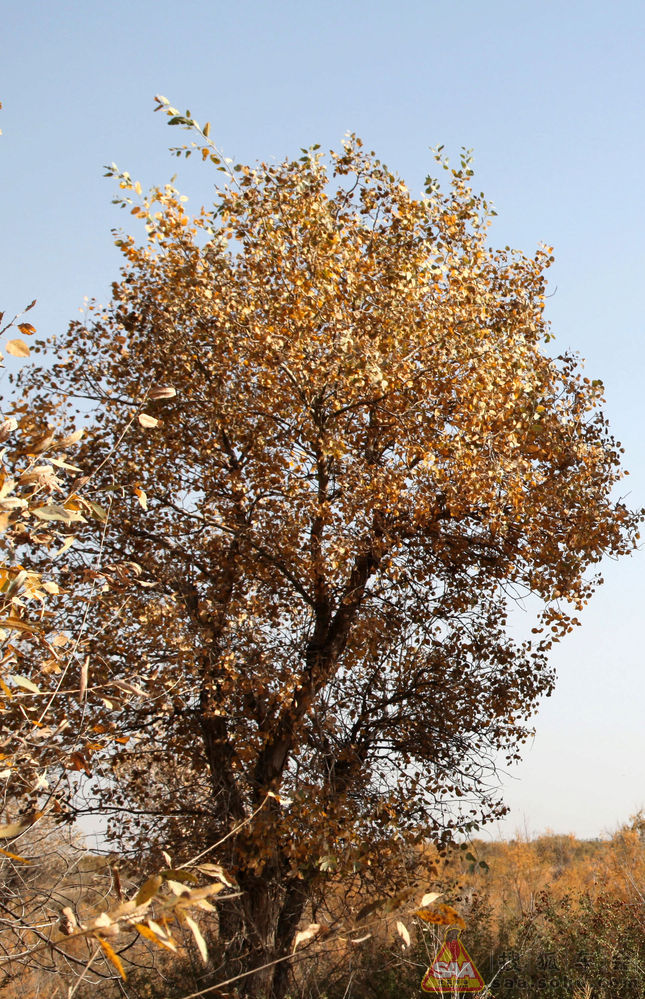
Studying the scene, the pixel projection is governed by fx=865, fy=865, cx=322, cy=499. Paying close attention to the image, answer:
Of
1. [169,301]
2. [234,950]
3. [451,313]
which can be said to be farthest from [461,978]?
[169,301]

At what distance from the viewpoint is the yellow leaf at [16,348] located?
9.04ft

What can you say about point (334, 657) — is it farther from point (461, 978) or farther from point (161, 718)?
point (461, 978)

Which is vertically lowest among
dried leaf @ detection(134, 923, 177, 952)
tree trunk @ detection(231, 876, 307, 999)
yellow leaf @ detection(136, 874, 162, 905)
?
tree trunk @ detection(231, 876, 307, 999)

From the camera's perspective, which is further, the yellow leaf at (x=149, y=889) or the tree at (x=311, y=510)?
the tree at (x=311, y=510)

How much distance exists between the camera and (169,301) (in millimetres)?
8781

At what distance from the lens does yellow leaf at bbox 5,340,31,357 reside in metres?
2.75

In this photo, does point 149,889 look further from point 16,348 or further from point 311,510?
point 311,510

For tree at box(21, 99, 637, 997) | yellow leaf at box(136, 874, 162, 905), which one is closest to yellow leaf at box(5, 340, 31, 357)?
yellow leaf at box(136, 874, 162, 905)

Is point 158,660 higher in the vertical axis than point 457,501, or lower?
lower

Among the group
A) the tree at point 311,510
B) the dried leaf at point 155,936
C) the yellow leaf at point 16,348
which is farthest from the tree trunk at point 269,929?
the dried leaf at point 155,936

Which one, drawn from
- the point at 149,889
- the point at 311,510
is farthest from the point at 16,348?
the point at 311,510

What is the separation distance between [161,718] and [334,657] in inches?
80.1

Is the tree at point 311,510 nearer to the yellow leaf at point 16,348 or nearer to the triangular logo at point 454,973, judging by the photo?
the triangular logo at point 454,973

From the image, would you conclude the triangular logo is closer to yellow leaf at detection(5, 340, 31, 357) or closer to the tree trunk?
the tree trunk
